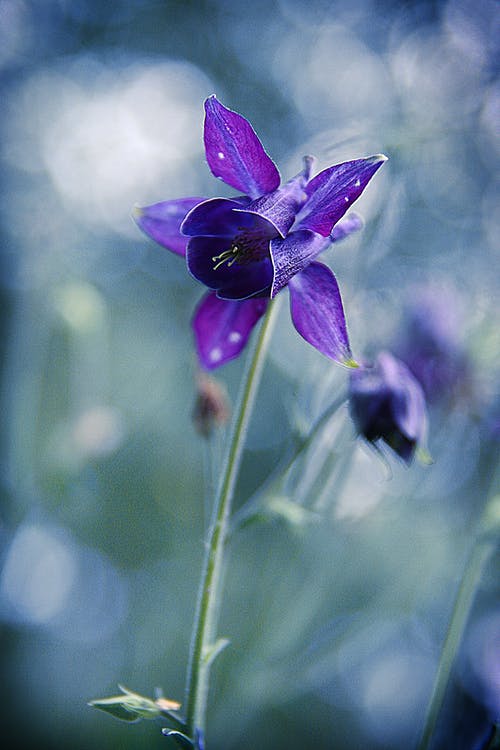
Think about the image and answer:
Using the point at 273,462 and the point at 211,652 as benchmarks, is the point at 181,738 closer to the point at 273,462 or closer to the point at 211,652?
the point at 211,652

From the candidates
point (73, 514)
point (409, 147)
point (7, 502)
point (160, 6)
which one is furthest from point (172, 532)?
point (160, 6)

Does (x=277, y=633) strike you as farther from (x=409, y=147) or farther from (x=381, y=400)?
(x=409, y=147)

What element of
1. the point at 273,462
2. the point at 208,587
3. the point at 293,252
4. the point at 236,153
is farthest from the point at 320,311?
the point at 273,462

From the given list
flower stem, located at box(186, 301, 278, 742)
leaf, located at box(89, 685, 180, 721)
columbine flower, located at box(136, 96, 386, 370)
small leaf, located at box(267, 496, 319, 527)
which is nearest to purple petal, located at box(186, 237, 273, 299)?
columbine flower, located at box(136, 96, 386, 370)

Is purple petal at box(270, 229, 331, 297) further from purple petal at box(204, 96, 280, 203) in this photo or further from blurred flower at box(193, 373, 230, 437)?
blurred flower at box(193, 373, 230, 437)

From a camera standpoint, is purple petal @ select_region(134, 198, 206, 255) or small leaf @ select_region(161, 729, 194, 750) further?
purple petal @ select_region(134, 198, 206, 255)

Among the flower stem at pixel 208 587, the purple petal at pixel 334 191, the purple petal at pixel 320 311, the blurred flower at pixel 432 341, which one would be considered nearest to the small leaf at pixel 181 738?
the flower stem at pixel 208 587
